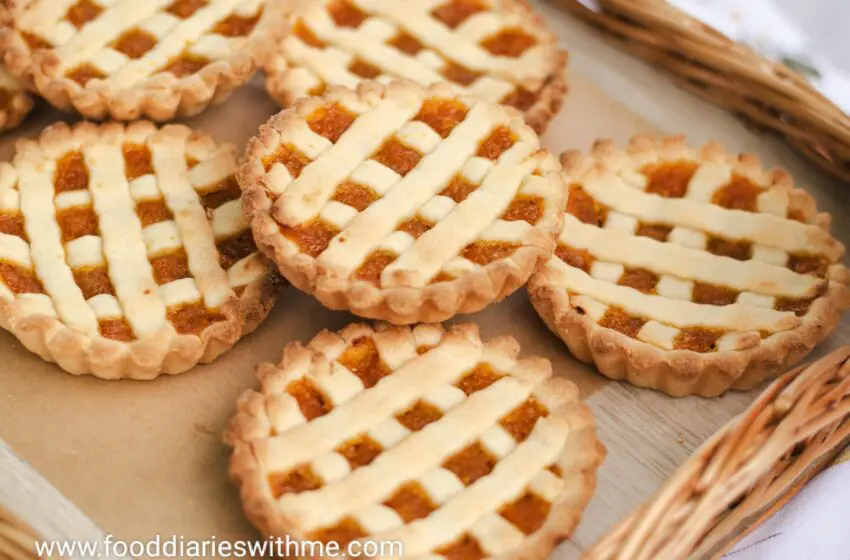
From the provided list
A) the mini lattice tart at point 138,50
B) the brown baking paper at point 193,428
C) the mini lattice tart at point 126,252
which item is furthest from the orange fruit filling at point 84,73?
the brown baking paper at point 193,428

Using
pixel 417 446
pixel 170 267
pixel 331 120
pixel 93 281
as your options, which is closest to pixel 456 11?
pixel 331 120

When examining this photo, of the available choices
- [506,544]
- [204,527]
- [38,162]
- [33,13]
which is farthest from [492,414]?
[33,13]

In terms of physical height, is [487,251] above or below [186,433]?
above

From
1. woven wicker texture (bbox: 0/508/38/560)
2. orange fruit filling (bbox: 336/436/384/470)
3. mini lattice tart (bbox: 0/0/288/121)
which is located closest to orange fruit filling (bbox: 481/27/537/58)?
mini lattice tart (bbox: 0/0/288/121)

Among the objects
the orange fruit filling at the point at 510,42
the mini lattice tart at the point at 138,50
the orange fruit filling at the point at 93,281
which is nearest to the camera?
the orange fruit filling at the point at 93,281

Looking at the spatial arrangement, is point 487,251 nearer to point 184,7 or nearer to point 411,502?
point 411,502

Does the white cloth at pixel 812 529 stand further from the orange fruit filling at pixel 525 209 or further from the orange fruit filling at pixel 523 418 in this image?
the orange fruit filling at pixel 525 209

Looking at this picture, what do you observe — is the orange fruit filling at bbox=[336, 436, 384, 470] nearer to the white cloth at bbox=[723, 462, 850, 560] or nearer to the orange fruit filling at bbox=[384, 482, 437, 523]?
the orange fruit filling at bbox=[384, 482, 437, 523]

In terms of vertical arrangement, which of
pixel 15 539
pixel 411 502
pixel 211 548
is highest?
pixel 411 502
